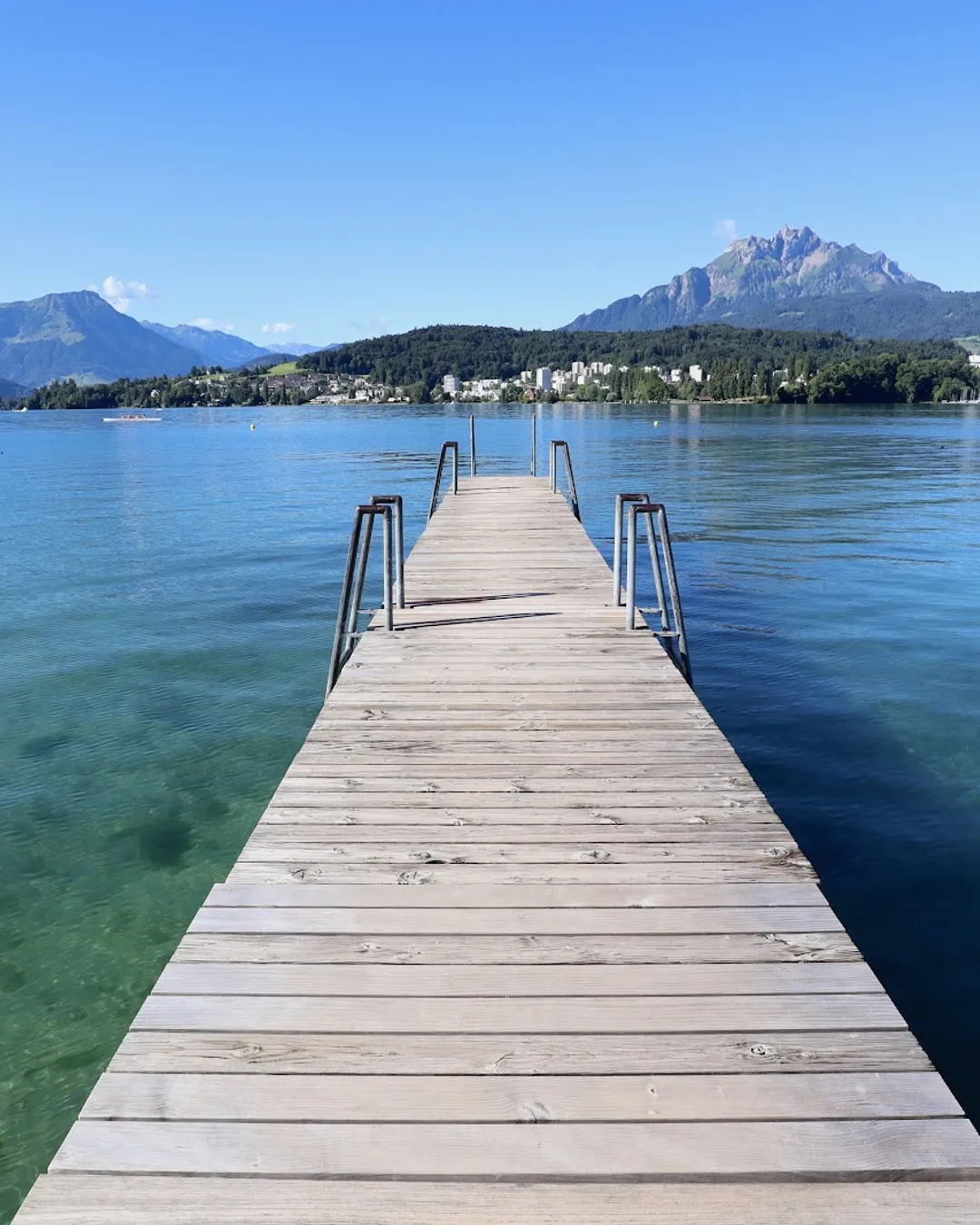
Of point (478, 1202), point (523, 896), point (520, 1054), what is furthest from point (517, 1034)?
point (523, 896)

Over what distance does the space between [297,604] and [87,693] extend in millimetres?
5212

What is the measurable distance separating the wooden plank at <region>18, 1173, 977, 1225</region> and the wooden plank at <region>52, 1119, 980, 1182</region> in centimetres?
4

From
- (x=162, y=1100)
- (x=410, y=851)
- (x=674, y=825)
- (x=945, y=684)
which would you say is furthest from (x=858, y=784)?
(x=162, y=1100)

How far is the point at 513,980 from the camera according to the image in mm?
3252

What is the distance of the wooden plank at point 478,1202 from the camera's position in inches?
91.4

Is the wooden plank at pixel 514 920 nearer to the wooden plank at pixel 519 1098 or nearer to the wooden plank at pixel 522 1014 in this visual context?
the wooden plank at pixel 522 1014

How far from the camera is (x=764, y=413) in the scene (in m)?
100

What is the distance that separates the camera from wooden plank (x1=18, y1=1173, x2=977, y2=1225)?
7.62 ft

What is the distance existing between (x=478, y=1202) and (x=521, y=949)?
111cm

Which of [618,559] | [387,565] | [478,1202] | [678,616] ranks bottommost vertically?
[478,1202]

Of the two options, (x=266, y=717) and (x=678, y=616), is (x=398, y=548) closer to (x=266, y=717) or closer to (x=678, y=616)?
(x=266, y=717)

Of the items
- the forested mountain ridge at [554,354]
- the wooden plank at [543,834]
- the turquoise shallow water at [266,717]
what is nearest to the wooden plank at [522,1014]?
the wooden plank at [543,834]

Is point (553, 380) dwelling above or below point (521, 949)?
above

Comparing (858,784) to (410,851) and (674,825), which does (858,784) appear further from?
(410,851)
